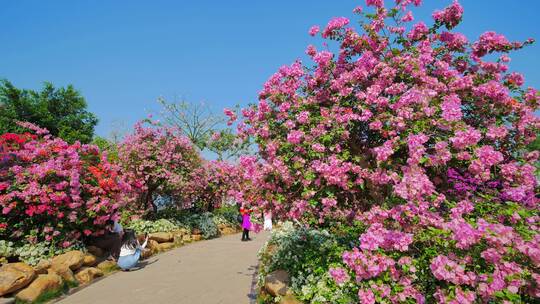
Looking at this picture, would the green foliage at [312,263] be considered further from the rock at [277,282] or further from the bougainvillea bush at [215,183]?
the bougainvillea bush at [215,183]

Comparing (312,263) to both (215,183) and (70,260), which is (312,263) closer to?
(70,260)

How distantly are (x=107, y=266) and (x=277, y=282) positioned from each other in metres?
5.48

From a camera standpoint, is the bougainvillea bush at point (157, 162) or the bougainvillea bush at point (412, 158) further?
the bougainvillea bush at point (157, 162)

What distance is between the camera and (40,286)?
7.52m

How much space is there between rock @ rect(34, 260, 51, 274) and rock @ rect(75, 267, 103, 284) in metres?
0.70

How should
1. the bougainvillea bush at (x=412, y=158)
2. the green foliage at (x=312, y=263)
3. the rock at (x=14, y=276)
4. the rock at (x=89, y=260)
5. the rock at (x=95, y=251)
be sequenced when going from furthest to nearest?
the rock at (x=95, y=251)
the rock at (x=89, y=260)
the rock at (x=14, y=276)
the green foliage at (x=312, y=263)
the bougainvillea bush at (x=412, y=158)

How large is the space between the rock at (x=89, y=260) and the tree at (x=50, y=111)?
1977 cm

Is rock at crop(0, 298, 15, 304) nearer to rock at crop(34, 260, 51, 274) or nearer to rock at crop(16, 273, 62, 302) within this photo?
rock at crop(16, 273, 62, 302)

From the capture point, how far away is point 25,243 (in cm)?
887

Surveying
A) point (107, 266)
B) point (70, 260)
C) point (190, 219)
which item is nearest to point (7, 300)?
point (70, 260)

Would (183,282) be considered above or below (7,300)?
below

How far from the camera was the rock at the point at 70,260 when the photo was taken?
27.9 ft

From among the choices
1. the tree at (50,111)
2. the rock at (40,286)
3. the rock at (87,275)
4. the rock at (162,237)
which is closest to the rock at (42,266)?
the rock at (40,286)

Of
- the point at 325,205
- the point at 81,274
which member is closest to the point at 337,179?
the point at 325,205
